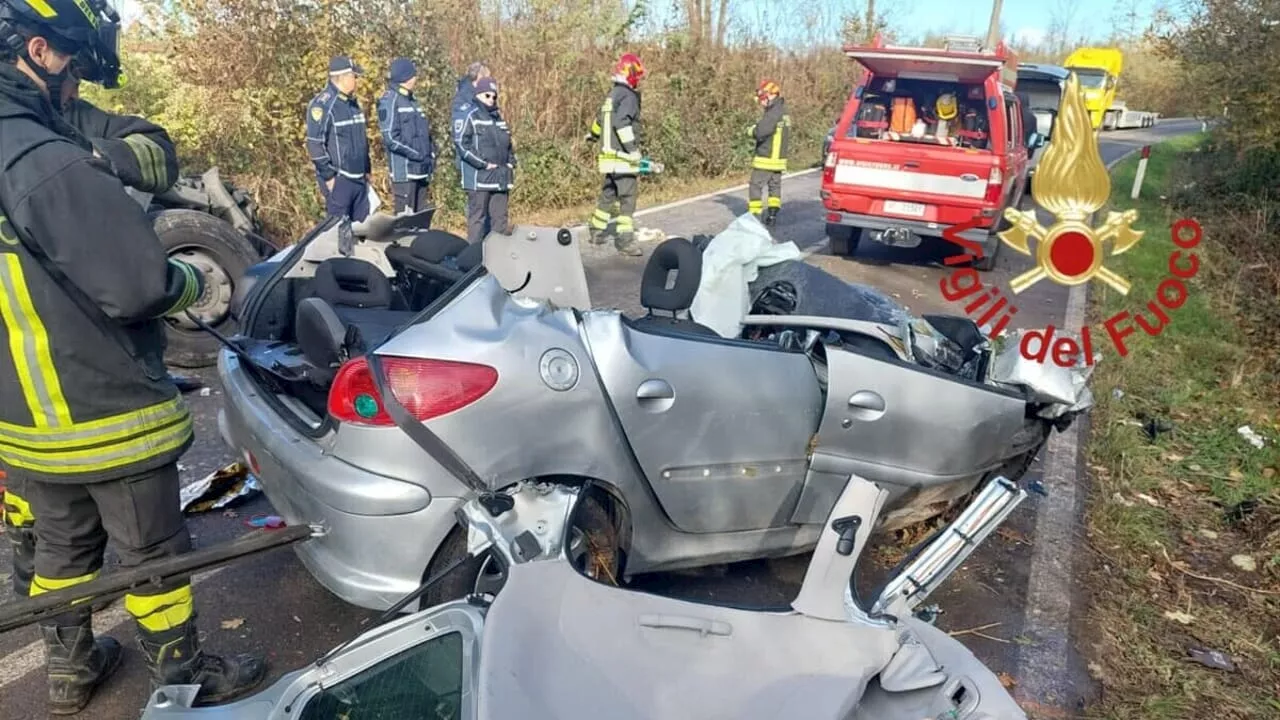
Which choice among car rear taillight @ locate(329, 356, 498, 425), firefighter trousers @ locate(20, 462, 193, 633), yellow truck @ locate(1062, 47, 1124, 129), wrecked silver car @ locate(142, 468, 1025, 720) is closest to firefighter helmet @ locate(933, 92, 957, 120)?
car rear taillight @ locate(329, 356, 498, 425)

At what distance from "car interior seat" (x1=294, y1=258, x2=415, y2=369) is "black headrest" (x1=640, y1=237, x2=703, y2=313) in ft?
2.79

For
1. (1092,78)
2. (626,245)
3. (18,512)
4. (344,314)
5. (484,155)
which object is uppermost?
(344,314)

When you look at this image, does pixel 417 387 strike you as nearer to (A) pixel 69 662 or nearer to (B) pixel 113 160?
(B) pixel 113 160

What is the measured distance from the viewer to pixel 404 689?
64.8 inches

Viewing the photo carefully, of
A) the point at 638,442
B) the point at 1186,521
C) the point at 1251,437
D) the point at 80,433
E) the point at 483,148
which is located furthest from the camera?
the point at 483,148

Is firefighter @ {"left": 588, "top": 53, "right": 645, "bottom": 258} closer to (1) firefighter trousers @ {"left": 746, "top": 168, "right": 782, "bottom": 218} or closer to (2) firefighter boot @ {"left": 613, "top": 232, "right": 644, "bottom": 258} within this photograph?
(2) firefighter boot @ {"left": 613, "top": 232, "right": 644, "bottom": 258}

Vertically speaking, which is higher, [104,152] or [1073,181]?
[104,152]

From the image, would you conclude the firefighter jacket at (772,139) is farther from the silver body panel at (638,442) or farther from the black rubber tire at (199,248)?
the silver body panel at (638,442)

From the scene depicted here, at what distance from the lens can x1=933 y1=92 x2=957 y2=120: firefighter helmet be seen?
31.3 feet

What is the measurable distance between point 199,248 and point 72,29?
11.4 feet

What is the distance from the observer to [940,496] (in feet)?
11.1

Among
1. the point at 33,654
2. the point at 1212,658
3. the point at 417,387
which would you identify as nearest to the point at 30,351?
the point at 417,387

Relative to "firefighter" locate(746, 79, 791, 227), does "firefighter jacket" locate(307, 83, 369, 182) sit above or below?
above

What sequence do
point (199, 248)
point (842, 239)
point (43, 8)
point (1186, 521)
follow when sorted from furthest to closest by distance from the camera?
point (842, 239) < point (199, 248) < point (1186, 521) < point (43, 8)
